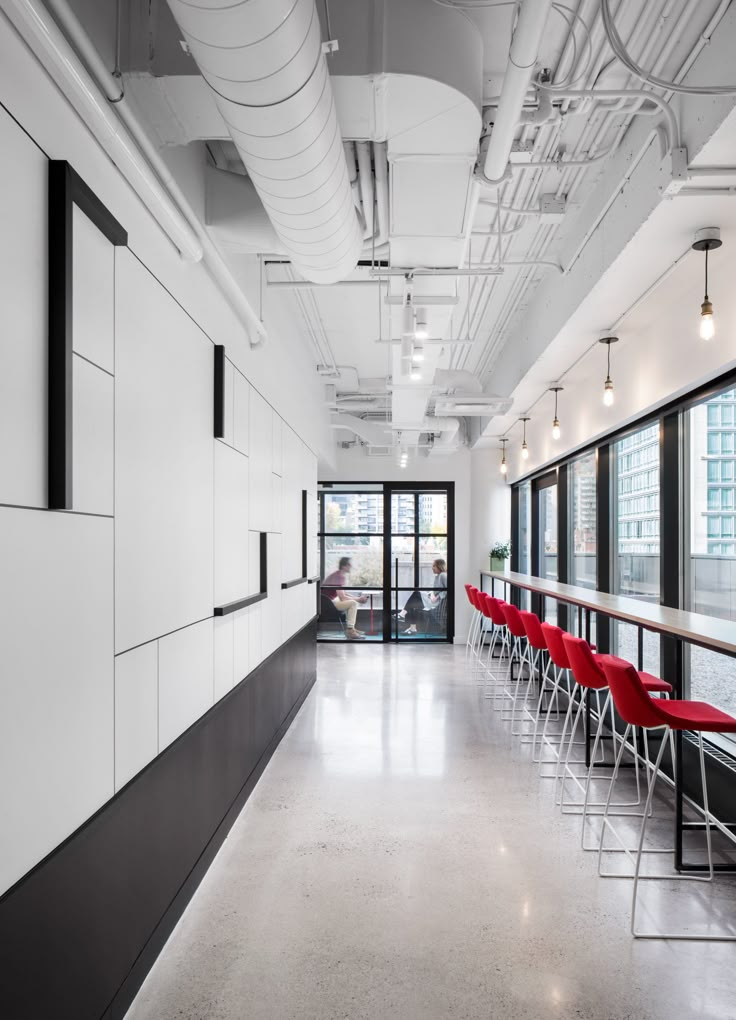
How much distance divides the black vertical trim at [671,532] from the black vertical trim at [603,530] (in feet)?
4.01

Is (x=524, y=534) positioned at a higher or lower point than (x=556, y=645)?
higher

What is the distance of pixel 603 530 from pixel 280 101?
187 inches

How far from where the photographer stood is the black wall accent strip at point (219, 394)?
10.0 ft

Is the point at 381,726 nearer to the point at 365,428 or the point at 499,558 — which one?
the point at 365,428

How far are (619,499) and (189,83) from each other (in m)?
4.47

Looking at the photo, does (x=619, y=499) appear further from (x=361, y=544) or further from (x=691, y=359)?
(x=361, y=544)

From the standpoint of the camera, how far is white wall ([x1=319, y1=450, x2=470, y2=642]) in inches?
384

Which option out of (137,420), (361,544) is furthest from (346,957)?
(361,544)

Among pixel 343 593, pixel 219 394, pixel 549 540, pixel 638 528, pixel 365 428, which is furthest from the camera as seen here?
pixel 343 593

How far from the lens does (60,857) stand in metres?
1.62

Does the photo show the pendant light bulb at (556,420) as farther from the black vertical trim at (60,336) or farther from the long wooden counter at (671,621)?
the black vertical trim at (60,336)

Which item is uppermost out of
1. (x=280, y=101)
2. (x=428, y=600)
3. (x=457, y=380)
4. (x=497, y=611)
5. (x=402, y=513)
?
(x=457, y=380)

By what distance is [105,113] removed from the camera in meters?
1.73

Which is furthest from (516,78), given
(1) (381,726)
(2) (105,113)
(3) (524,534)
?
(3) (524,534)
